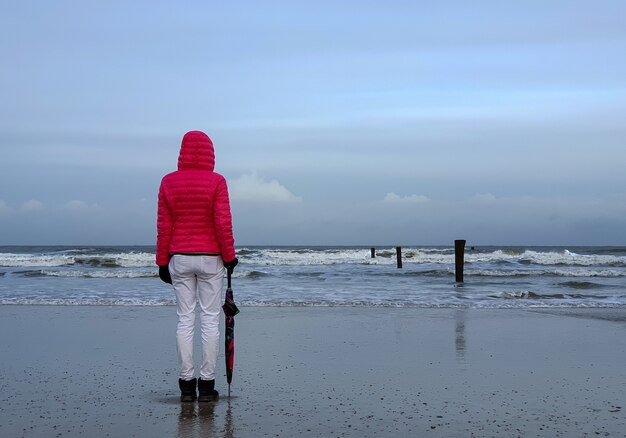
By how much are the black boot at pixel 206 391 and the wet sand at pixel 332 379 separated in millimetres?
79

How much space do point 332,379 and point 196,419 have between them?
150 centimetres

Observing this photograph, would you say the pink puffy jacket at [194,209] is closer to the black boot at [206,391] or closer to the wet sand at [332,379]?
the black boot at [206,391]

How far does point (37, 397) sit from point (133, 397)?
2.08ft

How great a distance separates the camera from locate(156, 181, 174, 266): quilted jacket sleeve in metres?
4.45

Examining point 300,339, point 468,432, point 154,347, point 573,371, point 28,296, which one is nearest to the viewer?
point 468,432

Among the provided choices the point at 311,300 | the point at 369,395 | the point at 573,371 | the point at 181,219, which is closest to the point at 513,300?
the point at 311,300

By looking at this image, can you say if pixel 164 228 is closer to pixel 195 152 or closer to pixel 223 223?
pixel 223 223

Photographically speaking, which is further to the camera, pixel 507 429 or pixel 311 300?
pixel 311 300

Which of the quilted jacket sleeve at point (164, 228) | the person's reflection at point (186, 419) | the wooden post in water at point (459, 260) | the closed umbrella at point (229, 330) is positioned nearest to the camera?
the person's reflection at point (186, 419)

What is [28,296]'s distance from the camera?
13.5 meters

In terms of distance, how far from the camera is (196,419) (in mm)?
3969

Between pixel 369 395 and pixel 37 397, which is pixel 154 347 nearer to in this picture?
pixel 37 397

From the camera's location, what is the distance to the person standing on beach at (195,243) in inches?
173

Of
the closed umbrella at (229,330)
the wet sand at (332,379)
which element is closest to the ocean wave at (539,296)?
the wet sand at (332,379)
